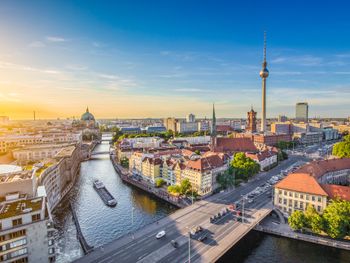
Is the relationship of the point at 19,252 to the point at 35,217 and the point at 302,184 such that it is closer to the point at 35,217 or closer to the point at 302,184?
the point at 35,217

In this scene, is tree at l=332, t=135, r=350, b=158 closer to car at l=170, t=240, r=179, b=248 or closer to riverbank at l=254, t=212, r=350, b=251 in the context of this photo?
riverbank at l=254, t=212, r=350, b=251

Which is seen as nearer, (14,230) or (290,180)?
(14,230)

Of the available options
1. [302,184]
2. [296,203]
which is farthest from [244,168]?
[302,184]

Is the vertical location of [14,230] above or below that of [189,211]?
above

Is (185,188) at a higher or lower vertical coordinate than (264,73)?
lower

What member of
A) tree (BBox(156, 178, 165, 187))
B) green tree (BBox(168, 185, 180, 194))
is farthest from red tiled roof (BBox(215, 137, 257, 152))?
green tree (BBox(168, 185, 180, 194))

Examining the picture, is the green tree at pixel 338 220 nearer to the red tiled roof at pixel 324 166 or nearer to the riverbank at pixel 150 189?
the red tiled roof at pixel 324 166

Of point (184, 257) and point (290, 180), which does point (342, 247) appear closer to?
point (290, 180)

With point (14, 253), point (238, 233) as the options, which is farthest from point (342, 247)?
point (14, 253)
